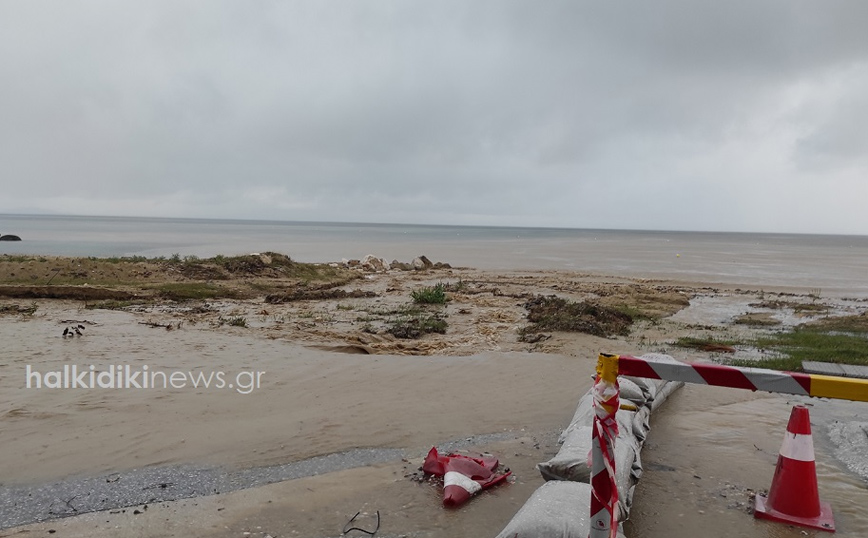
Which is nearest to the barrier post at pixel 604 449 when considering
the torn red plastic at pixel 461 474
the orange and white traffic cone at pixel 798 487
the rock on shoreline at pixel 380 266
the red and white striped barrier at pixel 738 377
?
the red and white striped barrier at pixel 738 377

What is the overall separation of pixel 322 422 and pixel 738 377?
396cm

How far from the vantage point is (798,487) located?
370 cm

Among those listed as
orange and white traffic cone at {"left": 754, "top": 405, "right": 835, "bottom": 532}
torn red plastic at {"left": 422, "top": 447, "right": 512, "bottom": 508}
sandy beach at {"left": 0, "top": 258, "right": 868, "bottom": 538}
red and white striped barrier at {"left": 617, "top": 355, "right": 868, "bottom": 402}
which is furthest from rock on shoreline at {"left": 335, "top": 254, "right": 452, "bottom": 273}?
red and white striped barrier at {"left": 617, "top": 355, "right": 868, "bottom": 402}

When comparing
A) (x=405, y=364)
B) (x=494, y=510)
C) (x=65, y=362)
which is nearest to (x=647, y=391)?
(x=494, y=510)

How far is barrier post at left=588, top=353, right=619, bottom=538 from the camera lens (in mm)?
2654

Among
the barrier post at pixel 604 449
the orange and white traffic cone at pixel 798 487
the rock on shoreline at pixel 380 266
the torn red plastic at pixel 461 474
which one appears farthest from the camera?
the rock on shoreline at pixel 380 266

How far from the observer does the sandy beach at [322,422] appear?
3.73 metres

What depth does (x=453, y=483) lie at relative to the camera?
3920mm

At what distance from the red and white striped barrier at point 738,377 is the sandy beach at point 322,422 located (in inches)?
54.5

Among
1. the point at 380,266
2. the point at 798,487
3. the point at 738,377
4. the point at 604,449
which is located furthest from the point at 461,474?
the point at 380,266

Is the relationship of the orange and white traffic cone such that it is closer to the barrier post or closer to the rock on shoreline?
the barrier post

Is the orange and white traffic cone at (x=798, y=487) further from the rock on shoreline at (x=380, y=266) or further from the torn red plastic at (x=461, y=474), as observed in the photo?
the rock on shoreline at (x=380, y=266)

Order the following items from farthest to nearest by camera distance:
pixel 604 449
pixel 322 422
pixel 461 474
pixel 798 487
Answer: pixel 322 422, pixel 461 474, pixel 798 487, pixel 604 449

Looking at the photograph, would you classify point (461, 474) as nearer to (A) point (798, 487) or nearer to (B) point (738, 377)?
(B) point (738, 377)
